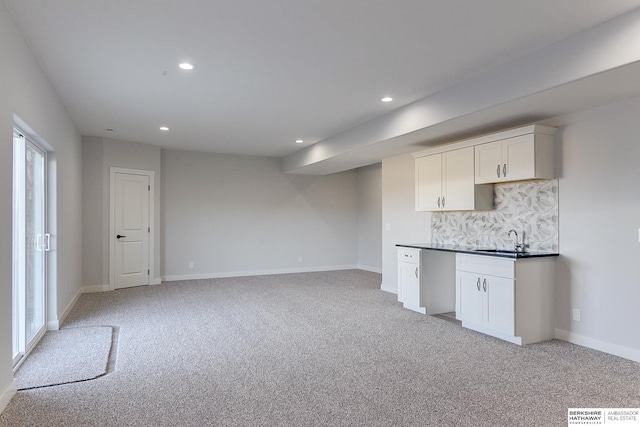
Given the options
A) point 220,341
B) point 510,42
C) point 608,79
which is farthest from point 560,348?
point 220,341

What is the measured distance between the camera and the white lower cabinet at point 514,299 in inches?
158

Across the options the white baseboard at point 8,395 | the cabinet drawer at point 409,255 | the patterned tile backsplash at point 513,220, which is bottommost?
the white baseboard at point 8,395

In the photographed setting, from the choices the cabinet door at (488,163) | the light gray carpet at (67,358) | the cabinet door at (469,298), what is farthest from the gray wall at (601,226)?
the light gray carpet at (67,358)

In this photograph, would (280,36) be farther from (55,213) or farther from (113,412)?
(55,213)

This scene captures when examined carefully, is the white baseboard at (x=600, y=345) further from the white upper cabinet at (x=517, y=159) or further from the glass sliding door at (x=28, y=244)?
the glass sliding door at (x=28, y=244)

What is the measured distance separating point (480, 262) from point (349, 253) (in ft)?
18.5

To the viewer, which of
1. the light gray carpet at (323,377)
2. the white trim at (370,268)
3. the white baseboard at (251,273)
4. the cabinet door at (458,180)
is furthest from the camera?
the white trim at (370,268)

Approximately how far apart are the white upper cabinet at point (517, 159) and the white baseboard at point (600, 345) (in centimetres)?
163

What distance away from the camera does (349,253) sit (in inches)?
392

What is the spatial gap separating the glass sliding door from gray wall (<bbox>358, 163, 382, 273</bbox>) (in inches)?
257

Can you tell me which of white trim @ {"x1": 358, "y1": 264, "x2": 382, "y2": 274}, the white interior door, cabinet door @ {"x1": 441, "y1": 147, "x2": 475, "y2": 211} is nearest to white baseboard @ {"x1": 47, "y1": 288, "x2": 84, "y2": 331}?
the white interior door

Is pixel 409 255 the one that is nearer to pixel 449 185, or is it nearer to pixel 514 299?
pixel 449 185

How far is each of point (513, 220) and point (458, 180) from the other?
80cm

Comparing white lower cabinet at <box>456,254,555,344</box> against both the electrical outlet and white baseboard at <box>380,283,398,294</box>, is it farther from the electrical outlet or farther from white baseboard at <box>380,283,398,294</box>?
white baseboard at <box>380,283,398,294</box>
